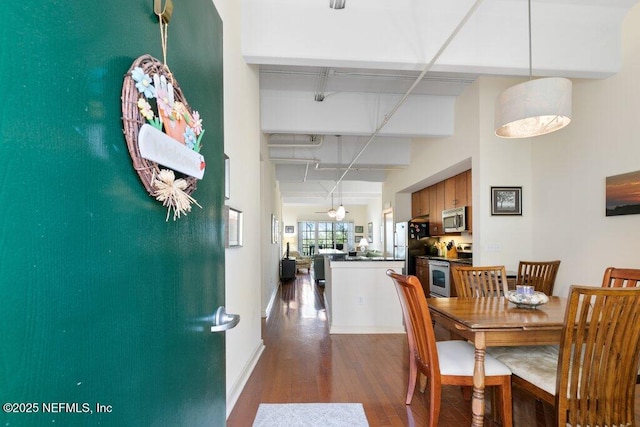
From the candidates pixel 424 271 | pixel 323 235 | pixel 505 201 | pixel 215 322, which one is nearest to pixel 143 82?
pixel 215 322

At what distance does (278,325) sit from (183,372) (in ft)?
13.0

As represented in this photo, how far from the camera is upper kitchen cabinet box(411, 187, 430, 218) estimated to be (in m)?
7.14

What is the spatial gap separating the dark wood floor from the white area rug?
6 centimetres

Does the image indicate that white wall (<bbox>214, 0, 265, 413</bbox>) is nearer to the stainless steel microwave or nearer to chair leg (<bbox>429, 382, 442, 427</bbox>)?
chair leg (<bbox>429, 382, 442, 427</bbox>)

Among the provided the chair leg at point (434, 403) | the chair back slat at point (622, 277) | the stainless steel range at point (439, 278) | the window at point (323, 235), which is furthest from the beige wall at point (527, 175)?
the window at point (323, 235)

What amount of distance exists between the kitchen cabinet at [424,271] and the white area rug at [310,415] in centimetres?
434

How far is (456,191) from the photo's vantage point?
5703mm

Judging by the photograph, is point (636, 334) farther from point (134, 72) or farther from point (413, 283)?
point (134, 72)

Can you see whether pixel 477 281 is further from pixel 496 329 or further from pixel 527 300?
pixel 496 329

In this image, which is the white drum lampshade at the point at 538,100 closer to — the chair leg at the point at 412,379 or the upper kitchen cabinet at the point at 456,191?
the chair leg at the point at 412,379

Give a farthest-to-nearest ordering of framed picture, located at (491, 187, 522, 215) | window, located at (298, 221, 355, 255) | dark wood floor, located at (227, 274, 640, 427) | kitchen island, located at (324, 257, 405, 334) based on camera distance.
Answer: window, located at (298, 221, 355, 255), kitchen island, located at (324, 257, 405, 334), framed picture, located at (491, 187, 522, 215), dark wood floor, located at (227, 274, 640, 427)

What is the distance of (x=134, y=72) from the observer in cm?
64

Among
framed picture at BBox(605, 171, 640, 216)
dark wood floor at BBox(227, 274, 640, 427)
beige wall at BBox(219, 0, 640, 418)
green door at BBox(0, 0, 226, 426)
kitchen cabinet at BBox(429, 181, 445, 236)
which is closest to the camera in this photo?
green door at BBox(0, 0, 226, 426)

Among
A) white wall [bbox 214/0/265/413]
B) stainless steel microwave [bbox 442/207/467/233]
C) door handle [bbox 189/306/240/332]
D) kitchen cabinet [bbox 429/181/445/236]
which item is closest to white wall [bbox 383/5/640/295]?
stainless steel microwave [bbox 442/207/467/233]
